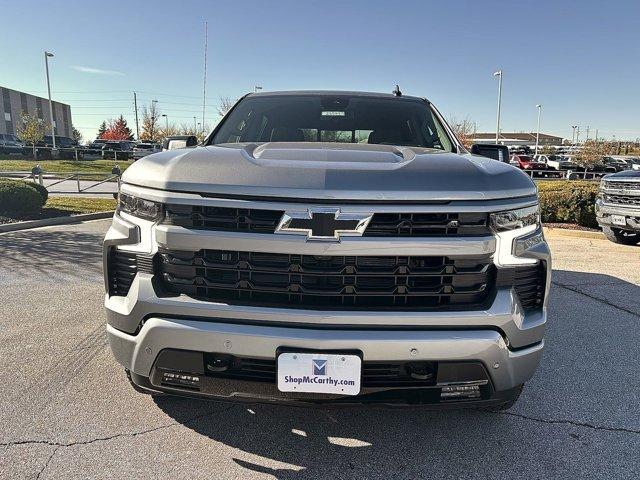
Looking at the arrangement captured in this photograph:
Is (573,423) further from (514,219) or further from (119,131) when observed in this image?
(119,131)

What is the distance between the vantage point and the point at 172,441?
2477 millimetres

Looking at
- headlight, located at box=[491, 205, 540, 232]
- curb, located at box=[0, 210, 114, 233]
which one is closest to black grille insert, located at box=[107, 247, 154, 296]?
headlight, located at box=[491, 205, 540, 232]

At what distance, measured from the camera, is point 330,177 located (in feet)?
6.79

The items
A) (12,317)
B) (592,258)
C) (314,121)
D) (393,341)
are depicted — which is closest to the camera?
(393,341)

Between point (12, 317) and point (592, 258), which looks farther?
point (592, 258)

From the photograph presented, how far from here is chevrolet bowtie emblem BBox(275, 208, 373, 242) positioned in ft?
6.64

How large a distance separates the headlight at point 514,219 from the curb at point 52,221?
30.2 ft

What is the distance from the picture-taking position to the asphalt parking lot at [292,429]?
2.30 metres

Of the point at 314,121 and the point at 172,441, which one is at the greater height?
the point at 314,121

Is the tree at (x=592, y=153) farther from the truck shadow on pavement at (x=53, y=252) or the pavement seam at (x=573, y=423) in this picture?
the pavement seam at (x=573, y=423)

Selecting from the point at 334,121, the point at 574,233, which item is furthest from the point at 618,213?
the point at 334,121

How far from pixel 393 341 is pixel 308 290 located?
1.35 ft

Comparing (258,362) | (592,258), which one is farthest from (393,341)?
(592,258)

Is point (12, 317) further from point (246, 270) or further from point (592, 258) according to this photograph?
point (592, 258)
